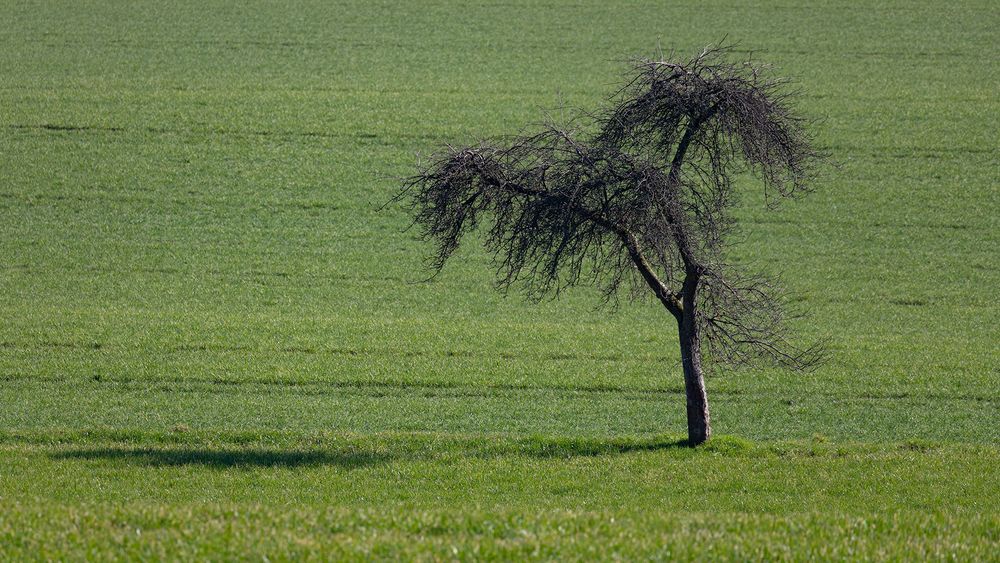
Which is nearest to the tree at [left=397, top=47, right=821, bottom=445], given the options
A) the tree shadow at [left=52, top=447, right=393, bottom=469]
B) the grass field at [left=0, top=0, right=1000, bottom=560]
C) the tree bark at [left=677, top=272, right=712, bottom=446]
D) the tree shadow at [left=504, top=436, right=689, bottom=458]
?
the tree bark at [left=677, top=272, right=712, bottom=446]

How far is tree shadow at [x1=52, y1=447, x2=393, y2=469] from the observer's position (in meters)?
12.5

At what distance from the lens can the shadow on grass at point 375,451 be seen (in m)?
12.7

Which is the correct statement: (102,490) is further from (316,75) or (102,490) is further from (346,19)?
(346,19)

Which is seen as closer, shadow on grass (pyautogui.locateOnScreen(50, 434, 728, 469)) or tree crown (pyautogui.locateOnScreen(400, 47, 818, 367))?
tree crown (pyautogui.locateOnScreen(400, 47, 818, 367))

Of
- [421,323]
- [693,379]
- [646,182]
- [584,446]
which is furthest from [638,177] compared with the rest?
[421,323]

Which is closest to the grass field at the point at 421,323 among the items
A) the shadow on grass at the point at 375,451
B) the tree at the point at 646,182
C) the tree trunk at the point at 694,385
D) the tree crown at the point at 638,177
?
the shadow on grass at the point at 375,451

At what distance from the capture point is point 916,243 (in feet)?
81.0

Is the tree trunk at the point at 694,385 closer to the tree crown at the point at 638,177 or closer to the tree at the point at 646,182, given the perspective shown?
the tree at the point at 646,182

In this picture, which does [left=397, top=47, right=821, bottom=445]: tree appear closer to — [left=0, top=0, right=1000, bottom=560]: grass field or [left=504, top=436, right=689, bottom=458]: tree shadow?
[left=504, top=436, right=689, bottom=458]: tree shadow

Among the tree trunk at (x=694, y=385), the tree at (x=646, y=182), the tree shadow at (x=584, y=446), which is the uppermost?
the tree at (x=646, y=182)

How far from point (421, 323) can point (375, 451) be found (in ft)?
22.5

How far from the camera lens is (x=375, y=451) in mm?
13359

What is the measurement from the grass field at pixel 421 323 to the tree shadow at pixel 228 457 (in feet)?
0.23

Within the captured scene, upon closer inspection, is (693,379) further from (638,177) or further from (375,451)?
(375,451)
